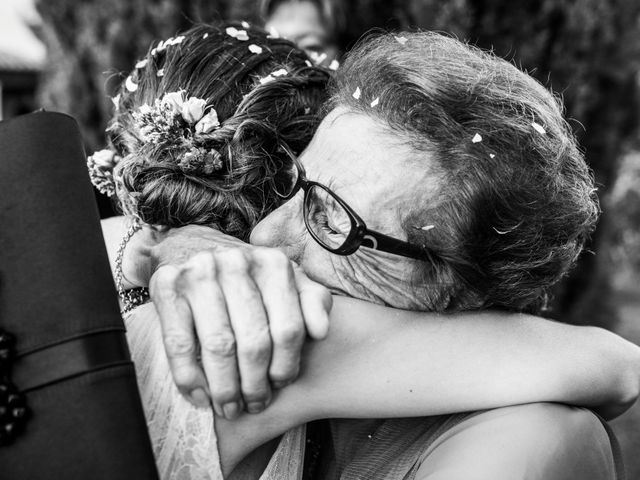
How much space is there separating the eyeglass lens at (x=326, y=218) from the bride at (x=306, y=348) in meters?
0.21

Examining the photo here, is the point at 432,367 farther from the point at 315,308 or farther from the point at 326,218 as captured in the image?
the point at 326,218

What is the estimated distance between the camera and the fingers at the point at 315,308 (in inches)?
47.0

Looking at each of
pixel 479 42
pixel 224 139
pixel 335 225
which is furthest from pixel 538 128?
pixel 479 42

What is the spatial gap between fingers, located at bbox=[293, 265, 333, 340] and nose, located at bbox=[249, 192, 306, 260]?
1.58ft

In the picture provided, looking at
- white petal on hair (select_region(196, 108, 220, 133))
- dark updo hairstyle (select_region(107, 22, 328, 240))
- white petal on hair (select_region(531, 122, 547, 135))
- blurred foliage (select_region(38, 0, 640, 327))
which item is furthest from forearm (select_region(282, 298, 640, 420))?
blurred foliage (select_region(38, 0, 640, 327))

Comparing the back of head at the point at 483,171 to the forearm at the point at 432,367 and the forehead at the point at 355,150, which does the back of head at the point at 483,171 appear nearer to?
the forehead at the point at 355,150

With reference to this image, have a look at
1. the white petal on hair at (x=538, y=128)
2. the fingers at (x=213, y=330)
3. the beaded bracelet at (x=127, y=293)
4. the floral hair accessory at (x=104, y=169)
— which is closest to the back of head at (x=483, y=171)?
the white petal on hair at (x=538, y=128)

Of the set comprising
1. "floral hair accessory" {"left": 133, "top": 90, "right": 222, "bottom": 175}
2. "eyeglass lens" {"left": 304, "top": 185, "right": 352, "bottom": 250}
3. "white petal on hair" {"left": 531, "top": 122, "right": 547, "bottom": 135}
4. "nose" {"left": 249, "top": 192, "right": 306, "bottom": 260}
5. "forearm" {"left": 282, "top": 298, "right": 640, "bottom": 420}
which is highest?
"white petal on hair" {"left": 531, "top": 122, "right": 547, "bottom": 135}

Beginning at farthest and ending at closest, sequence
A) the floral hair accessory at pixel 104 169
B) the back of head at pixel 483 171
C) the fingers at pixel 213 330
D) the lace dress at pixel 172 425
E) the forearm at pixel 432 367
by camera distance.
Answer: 1. the floral hair accessory at pixel 104 169
2. the back of head at pixel 483 171
3. the forearm at pixel 432 367
4. the lace dress at pixel 172 425
5. the fingers at pixel 213 330

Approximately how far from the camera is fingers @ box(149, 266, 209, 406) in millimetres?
1155

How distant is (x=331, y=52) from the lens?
422 cm

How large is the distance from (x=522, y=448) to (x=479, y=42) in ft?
13.8

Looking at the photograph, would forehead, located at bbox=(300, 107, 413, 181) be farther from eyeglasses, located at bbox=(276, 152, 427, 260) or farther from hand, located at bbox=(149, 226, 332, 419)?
hand, located at bbox=(149, 226, 332, 419)

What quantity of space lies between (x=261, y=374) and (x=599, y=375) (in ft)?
2.88
